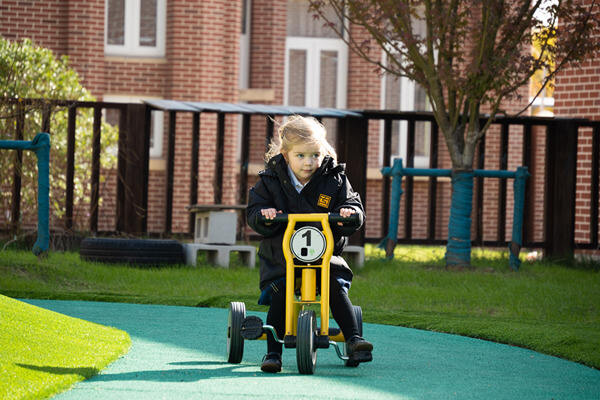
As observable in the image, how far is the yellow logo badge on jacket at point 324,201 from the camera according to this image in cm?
491

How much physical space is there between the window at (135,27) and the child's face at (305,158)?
44.3 feet

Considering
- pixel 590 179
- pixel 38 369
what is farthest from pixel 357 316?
pixel 590 179

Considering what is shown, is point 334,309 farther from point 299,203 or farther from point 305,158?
point 305,158

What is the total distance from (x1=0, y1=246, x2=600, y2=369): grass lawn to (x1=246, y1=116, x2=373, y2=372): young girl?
1421 millimetres

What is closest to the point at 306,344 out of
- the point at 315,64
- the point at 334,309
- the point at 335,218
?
the point at 334,309

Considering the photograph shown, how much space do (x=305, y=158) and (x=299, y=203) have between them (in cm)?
23

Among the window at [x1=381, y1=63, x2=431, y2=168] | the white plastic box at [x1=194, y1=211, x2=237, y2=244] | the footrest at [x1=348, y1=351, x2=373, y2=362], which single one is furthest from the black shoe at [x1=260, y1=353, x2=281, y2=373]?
the window at [x1=381, y1=63, x2=431, y2=168]

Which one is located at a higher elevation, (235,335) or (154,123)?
(154,123)

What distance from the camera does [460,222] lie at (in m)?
10.8

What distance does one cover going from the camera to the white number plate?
4.62 metres

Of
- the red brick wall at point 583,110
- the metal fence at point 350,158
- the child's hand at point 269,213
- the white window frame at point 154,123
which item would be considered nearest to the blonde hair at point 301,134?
the child's hand at point 269,213

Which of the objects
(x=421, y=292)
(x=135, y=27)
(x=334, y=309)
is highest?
(x=135, y=27)

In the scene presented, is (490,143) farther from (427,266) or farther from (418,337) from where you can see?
(418,337)

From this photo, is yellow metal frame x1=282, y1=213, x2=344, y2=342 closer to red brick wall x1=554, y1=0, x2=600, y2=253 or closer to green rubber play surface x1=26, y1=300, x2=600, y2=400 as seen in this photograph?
green rubber play surface x1=26, y1=300, x2=600, y2=400
